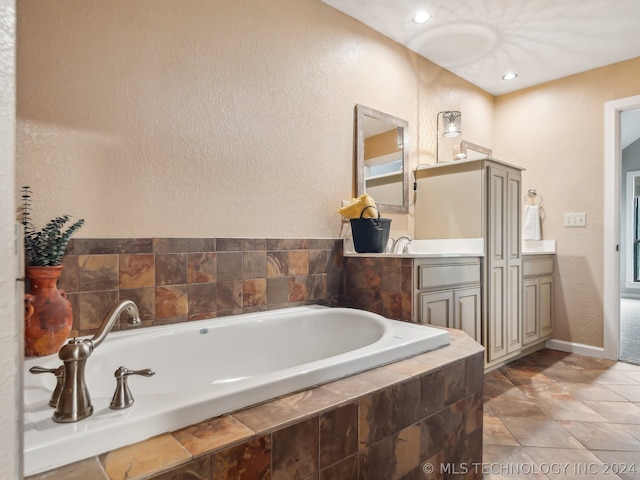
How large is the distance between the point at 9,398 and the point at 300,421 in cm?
69

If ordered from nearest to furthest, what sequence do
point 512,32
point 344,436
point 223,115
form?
point 344,436 → point 223,115 → point 512,32

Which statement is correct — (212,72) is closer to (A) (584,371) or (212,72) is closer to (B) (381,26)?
(B) (381,26)

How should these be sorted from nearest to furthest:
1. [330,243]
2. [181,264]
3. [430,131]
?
[181,264], [330,243], [430,131]

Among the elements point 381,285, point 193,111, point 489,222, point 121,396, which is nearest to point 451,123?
point 489,222

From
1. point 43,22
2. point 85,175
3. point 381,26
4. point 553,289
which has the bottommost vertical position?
point 553,289

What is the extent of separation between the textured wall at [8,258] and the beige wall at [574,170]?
379 cm

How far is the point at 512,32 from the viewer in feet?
8.90

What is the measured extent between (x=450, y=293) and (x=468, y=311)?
0.26m

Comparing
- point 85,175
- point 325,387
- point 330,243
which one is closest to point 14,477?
point 325,387

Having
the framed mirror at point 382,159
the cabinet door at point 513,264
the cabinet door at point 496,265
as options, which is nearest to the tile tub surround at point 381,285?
the framed mirror at point 382,159

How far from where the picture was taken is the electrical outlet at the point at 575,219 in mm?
3203

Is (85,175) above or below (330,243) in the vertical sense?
above

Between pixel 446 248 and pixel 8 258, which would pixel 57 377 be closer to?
pixel 8 258

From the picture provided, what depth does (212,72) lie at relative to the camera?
1.92 m
